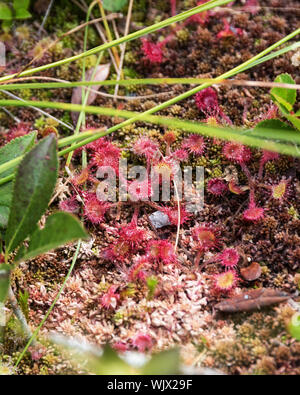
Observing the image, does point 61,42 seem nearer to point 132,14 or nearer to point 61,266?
point 132,14

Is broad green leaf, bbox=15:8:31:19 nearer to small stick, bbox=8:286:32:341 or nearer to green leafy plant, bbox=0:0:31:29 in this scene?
green leafy plant, bbox=0:0:31:29

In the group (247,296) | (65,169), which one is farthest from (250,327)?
(65,169)

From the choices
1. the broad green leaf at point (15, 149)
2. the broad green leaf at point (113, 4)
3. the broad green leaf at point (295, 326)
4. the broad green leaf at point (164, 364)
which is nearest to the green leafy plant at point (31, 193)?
the broad green leaf at point (15, 149)

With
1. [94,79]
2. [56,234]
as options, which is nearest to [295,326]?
[56,234]

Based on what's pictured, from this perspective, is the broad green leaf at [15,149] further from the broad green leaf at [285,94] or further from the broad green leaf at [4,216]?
the broad green leaf at [285,94]

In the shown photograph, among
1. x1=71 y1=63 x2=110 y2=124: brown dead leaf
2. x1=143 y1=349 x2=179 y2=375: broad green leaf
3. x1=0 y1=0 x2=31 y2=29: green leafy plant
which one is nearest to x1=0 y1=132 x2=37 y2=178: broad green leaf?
x1=71 y1=63 x2=110 y2=124: brown dead leaf
